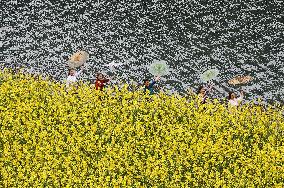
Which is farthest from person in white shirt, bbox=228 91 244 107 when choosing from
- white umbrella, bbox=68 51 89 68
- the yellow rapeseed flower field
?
white umbrella, bbox=68 51 89 68

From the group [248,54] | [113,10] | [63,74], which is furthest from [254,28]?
[63,74]

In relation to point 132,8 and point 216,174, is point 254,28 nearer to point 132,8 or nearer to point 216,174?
point 132,8

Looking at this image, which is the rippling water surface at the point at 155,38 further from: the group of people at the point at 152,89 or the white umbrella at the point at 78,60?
the group of people at the point at 152,89

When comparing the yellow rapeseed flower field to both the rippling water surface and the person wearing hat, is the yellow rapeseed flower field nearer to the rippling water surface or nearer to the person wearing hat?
the person wearing hat

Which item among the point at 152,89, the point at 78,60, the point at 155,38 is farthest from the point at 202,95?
the point at 155,38

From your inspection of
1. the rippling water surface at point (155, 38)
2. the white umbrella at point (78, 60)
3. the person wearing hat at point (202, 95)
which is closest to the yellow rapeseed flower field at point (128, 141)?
the person wearing hat at point (202, 95)

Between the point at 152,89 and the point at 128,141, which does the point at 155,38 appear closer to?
the point at 152,89
